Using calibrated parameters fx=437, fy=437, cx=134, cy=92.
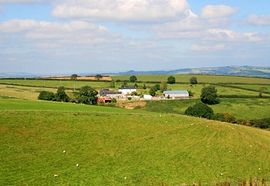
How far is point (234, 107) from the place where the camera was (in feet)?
401

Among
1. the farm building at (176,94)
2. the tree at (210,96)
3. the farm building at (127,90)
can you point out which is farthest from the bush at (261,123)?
the farm building at (127,90)

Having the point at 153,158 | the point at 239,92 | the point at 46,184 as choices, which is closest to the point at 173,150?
the point at 153,158

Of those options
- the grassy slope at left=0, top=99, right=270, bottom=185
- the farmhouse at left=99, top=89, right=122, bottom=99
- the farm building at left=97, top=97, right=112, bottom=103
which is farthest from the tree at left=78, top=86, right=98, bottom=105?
the grassy slope at left=0, top=99, right=270, bottom=185

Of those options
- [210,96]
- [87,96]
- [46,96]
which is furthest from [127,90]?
[46,96]

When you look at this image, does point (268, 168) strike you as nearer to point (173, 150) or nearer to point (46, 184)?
point (173, 150)

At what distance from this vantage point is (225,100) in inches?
5192

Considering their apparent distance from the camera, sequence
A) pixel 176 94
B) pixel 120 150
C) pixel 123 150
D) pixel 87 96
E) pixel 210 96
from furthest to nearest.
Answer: pixel 176 94, pixel 210 96, pixel 87 96, pixel 123 150, pixel 120 150

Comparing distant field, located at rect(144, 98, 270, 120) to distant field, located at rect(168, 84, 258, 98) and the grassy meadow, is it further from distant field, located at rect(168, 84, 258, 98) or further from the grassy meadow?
the grassy meadow

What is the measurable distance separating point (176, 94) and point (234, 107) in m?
28.7

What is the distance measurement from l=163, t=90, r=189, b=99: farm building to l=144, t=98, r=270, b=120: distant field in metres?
11.7

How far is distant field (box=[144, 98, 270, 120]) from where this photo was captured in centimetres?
11500

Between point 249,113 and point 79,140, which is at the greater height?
point 79,140

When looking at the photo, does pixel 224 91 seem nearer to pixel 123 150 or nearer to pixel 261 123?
pixel 261 123

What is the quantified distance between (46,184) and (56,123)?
16.4 m
